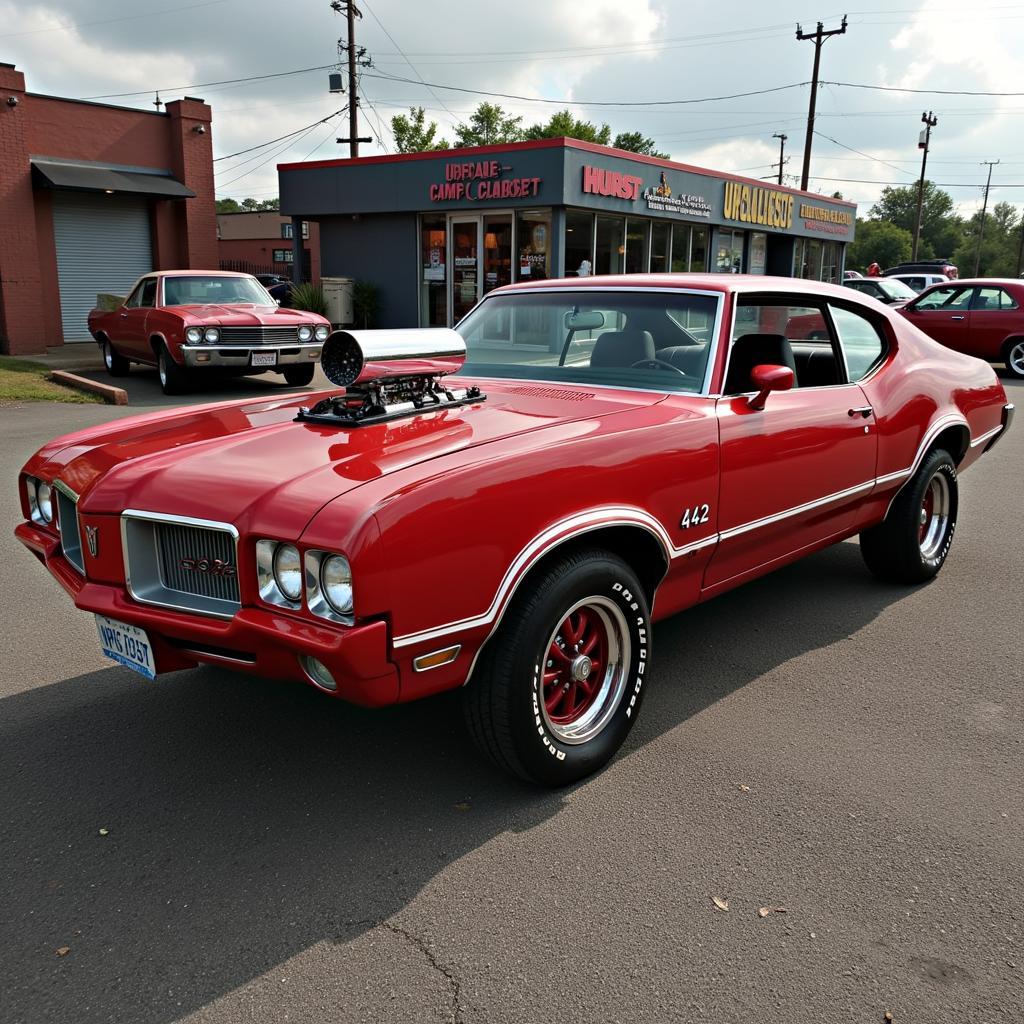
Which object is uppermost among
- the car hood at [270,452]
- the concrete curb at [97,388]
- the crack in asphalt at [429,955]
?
the car hood at [270,452]

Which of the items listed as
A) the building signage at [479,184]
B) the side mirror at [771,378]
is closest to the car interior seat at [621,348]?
the side mirror at [771,378]

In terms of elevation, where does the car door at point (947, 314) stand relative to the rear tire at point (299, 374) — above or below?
above

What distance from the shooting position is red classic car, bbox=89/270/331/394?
41.2 ft

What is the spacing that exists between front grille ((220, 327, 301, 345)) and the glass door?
8432 mm

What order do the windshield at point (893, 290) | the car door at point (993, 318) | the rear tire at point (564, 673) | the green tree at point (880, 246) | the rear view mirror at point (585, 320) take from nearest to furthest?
the rear tire at point (564, 673), the rear view mirror at point (585, 320), the car door at point (993, 318), the windshield at point (893, 290), the green tree at point (880, 246)

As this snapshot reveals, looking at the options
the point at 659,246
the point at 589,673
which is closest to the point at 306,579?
the point at 589,673

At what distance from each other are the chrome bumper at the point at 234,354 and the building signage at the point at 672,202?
11.4 metres

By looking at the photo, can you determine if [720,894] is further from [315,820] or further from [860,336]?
[860,336]

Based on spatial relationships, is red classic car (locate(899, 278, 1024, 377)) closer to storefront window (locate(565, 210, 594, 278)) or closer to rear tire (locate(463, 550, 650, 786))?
storefront window (locate(565, 210, 594, 278))

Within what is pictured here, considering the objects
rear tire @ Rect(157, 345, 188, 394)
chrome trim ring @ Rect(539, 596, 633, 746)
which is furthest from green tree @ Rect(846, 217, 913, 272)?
chrome trim ring @ Rect(539, 596, 633, 746)

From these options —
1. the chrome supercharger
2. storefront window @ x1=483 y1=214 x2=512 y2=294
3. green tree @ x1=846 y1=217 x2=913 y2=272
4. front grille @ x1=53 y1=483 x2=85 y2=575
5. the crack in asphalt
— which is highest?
green tree @ x1=846 y1=217 x2=913 y2=272

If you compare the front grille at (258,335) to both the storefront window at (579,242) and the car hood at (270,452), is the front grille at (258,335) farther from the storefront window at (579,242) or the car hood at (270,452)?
the car hood at (270,452)

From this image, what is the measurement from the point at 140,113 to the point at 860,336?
2054 centimetres

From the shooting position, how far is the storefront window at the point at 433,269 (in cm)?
2145
